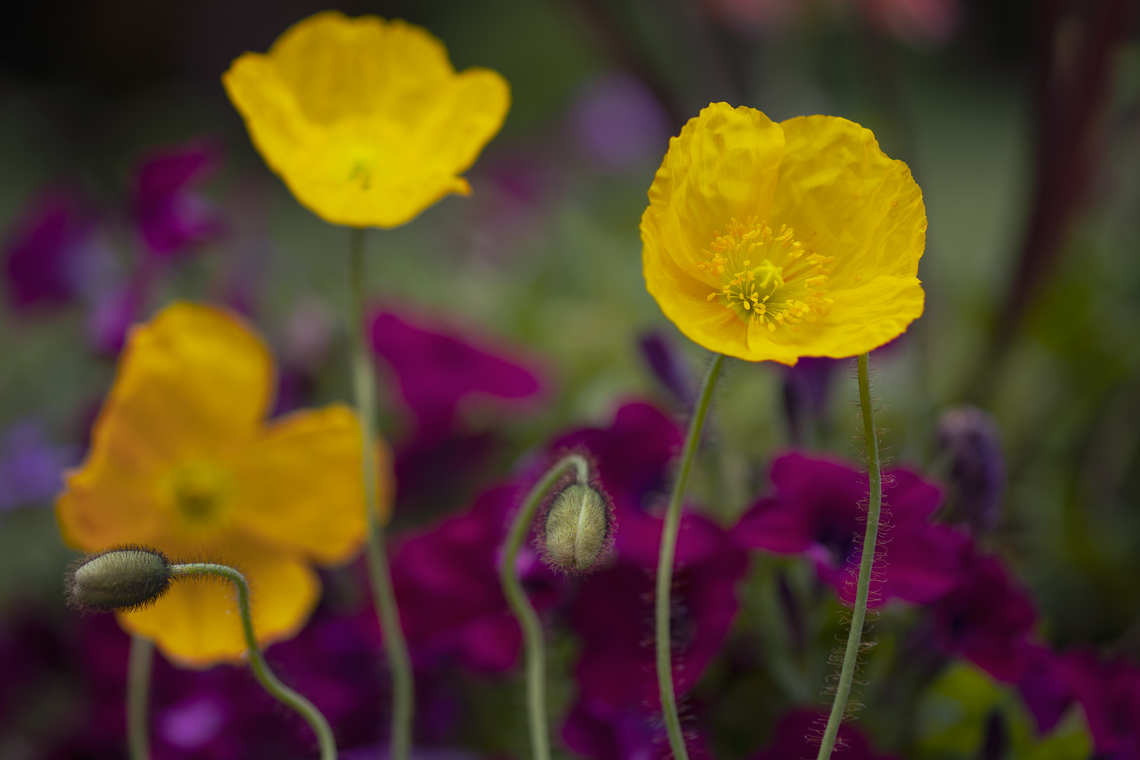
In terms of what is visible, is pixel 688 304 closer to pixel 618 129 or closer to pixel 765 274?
pixel 765 274

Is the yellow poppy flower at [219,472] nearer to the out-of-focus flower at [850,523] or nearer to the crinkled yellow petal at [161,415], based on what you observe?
the crinkled yellow petal at [161,415]

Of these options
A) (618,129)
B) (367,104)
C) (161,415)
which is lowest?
(618,129)

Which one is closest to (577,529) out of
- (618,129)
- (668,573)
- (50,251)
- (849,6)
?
(668,573)

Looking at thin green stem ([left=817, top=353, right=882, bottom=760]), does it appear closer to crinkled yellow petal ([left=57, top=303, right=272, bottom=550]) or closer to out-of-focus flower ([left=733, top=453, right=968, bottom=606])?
out-of-focus flower ([left=733, top=453, right=968, bottom=606])

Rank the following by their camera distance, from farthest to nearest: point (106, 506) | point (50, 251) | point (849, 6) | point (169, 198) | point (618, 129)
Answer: point (618, 129)
point (849, 6)
point (50, 251)
point (169, 198)
point (106, 506)

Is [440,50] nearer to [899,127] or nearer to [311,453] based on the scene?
[311,453]

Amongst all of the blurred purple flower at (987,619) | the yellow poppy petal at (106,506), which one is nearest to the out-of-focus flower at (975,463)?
the blurred purple flower at (987,619)

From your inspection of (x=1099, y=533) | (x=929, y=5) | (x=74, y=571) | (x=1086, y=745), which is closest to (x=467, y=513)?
(x=74, y=571)
